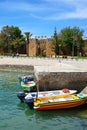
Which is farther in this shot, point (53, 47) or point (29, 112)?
point (53, 47)

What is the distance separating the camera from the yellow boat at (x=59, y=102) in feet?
90.4

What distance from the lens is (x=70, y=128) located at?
23.1m

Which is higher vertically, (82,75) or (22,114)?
(82,75)

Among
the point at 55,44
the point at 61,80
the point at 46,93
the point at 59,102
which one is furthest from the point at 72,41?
the point at 59,102

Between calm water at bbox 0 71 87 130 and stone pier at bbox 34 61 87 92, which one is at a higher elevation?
stone pier at bbox 34 61 87 92

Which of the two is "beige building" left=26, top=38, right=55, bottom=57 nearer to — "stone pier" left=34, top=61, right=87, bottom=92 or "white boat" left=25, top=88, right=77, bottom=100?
"stone pier" left=34, top=61, right=87, bottom=92

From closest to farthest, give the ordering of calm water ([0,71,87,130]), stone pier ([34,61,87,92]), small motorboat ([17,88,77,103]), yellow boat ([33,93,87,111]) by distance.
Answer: calm water ([0,71,87,130]) → yellow boat ([33,93,87,111]) → small motorboat ([17,88,77,103]) → stone pier ([34,61,87,92])

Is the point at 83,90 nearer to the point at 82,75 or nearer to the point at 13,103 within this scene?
the point at 82,75

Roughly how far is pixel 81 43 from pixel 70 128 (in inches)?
3080

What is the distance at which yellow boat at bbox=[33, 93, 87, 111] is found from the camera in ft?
90.4

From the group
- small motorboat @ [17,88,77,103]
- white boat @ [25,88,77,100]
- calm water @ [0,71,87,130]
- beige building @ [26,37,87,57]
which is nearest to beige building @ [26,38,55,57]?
beige building @ [26,37,87,57]

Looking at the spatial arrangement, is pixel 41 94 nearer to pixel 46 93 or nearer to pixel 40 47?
pixel 46 93

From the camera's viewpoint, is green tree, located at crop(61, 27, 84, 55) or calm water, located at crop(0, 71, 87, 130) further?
green tree, located at crop(61, 27, 84, 55)

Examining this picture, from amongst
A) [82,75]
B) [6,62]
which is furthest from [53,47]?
[82,75]
